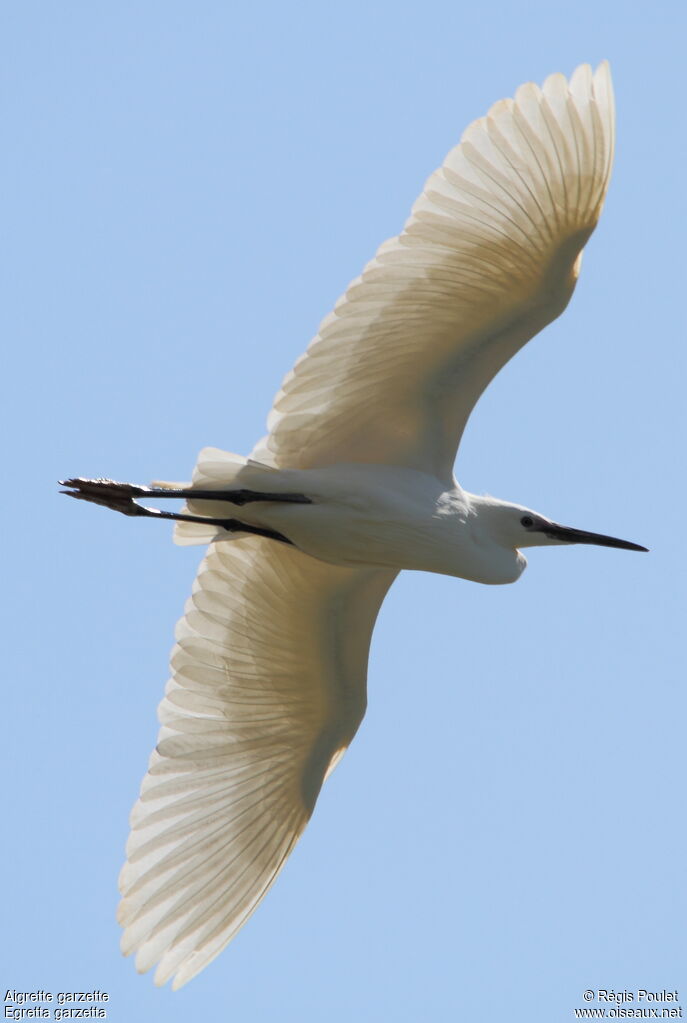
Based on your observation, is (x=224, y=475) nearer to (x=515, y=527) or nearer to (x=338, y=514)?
(x=338, y=514)

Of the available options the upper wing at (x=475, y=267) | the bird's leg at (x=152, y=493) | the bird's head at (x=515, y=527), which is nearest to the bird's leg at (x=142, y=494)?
the bird's leg at (x=152, y=493)

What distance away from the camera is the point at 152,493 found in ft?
32.9

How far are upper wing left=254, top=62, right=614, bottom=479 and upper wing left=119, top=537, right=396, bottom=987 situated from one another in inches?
45.3

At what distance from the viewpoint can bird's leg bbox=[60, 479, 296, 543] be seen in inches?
387

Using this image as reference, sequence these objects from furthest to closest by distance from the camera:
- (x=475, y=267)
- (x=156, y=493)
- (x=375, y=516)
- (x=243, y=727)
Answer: (x=243, y=727), (x=156, y=493), (x=375, y=516), (x=475, y=267)

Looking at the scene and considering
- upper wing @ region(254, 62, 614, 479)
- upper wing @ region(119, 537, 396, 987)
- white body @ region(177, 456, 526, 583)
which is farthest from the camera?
upper wing @ region(119, 537, 396, 987)

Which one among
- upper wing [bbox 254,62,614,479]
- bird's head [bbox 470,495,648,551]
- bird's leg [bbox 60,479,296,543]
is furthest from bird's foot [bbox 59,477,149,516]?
bird's head [bbox 470,495,648,551]

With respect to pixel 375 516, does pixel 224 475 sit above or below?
above

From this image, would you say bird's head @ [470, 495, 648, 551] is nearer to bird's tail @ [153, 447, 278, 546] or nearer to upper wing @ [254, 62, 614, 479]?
upper wing @ [254, 62, 614, 479]

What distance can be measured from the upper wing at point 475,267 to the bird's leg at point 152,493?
0.35 meters

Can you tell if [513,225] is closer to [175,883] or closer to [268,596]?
[268,596]

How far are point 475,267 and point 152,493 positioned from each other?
2278 mm

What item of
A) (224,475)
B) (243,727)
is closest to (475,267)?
(224,475)

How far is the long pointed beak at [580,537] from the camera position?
1034 cm
